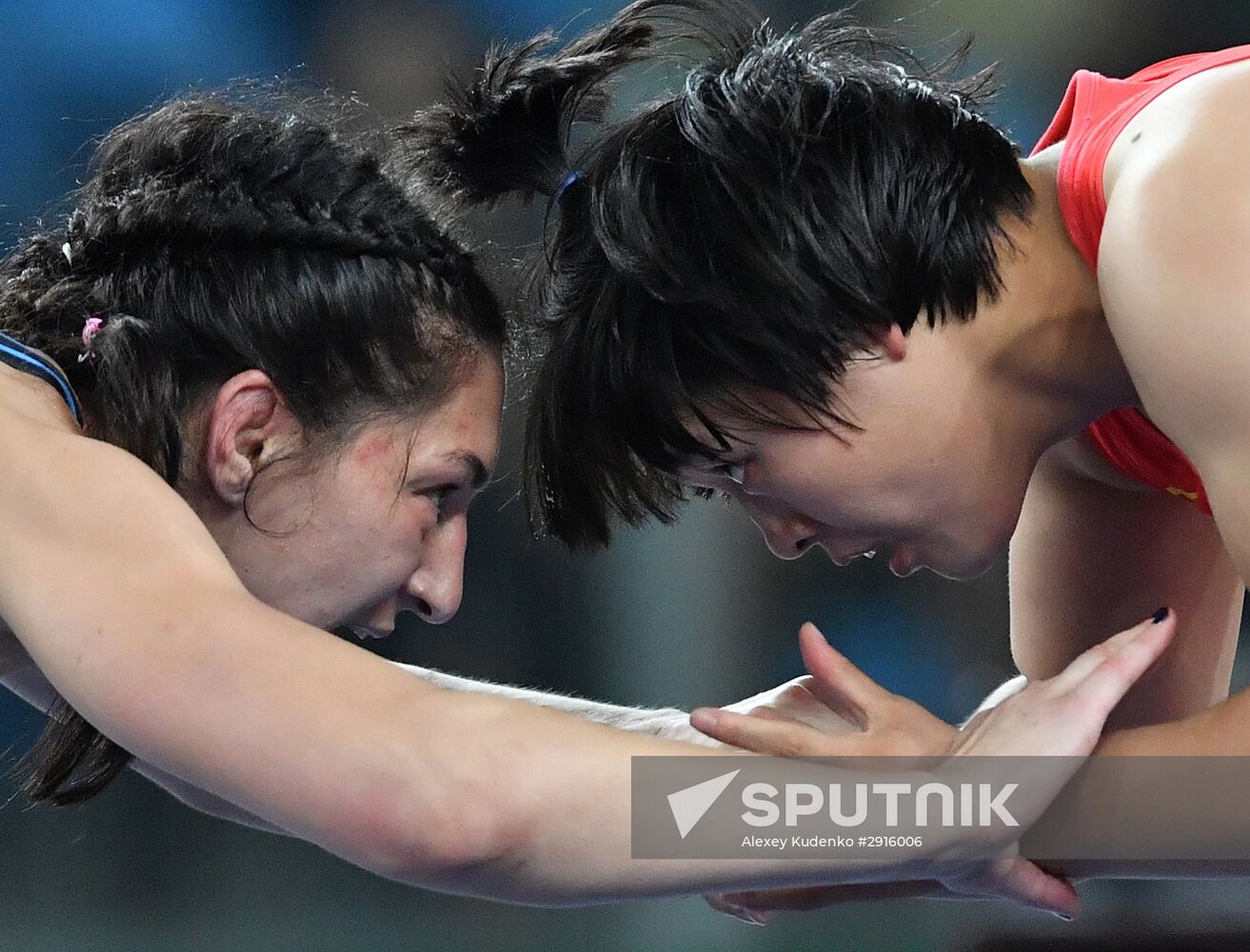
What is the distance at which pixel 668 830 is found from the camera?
3.59 feet

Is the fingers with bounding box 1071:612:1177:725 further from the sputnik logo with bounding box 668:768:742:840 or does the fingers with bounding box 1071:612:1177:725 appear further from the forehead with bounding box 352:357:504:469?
the forehead with bounding box 352:357:504:469

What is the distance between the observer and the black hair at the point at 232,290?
4.66 feet

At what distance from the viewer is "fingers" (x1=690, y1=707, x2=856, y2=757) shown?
122cm

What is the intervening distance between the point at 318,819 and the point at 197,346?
0.56 meters

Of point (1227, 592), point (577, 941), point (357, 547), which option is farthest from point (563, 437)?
point (577, 941)

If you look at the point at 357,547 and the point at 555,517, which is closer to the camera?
the point at 357,547

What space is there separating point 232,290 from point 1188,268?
85 cm

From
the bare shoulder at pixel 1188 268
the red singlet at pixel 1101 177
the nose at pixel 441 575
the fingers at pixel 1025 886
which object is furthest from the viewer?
the nose at pixel 441 575

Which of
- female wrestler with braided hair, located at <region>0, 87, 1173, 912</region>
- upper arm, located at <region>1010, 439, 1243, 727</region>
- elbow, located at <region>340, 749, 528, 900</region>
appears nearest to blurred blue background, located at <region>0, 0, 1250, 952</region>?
upper arm, located at <region>1010, 439, 1243, 727</region>

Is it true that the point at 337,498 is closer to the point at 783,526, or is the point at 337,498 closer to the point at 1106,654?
the point at 783,526

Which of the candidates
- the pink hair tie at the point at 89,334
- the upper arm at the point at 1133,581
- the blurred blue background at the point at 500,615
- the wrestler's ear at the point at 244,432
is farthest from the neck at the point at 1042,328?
the blurred blue background at the point at 500,615

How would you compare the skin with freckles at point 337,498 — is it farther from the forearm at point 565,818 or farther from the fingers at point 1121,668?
the fingers at point 1121,668

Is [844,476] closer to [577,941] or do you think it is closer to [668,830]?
[668,830]

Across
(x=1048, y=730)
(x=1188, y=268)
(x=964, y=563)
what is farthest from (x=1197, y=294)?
(x=964, y=563)
